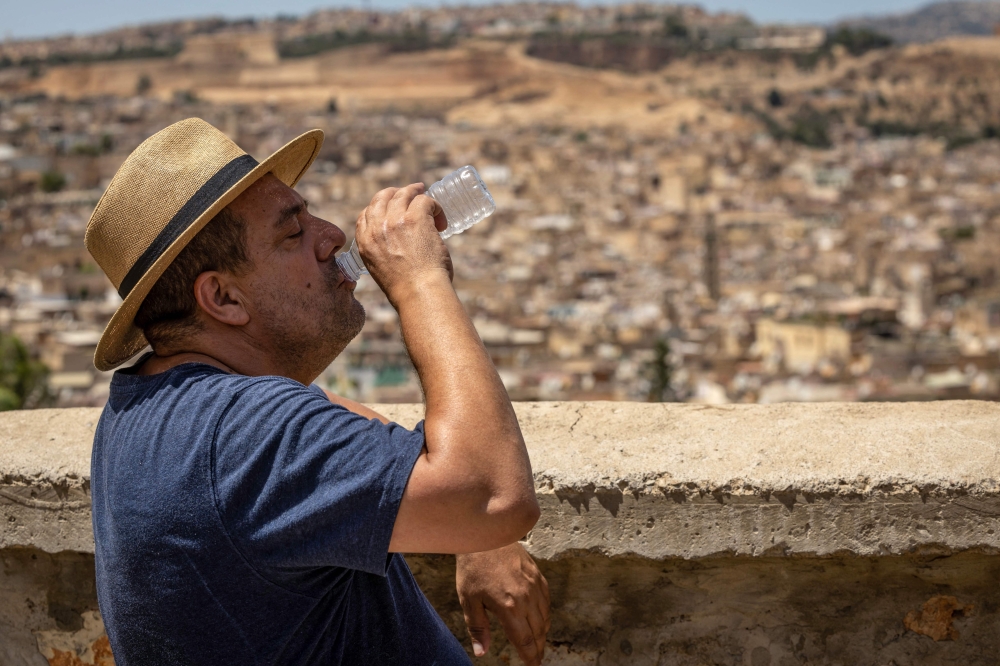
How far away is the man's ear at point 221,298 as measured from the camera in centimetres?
116

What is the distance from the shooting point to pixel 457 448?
1.03 meters

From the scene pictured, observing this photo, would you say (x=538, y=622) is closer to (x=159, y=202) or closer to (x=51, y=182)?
(x=159, y=202)

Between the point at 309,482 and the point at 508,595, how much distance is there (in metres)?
0.39

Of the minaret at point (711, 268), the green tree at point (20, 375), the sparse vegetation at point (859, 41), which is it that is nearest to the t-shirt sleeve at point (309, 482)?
the green tree at point (20, 375)

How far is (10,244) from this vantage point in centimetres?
2814

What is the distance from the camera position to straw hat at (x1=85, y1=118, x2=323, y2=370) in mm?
1134

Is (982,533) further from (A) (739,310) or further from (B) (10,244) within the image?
(B) (10,244)

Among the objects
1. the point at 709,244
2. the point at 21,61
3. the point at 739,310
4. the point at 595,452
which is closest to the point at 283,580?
the point at 595,452

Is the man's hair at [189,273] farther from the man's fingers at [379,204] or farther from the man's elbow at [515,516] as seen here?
the man's elbow at [515,516]

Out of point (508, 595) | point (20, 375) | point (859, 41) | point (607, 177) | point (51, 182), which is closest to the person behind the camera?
point (508, 595)

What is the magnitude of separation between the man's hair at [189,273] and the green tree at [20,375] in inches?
537

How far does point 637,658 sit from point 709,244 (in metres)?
26.1

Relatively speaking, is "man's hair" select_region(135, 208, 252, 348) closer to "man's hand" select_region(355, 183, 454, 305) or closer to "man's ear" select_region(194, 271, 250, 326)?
"man's ear" select_region(194, 271, 250, 326)

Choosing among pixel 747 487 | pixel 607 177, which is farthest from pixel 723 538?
pixel 607 177
